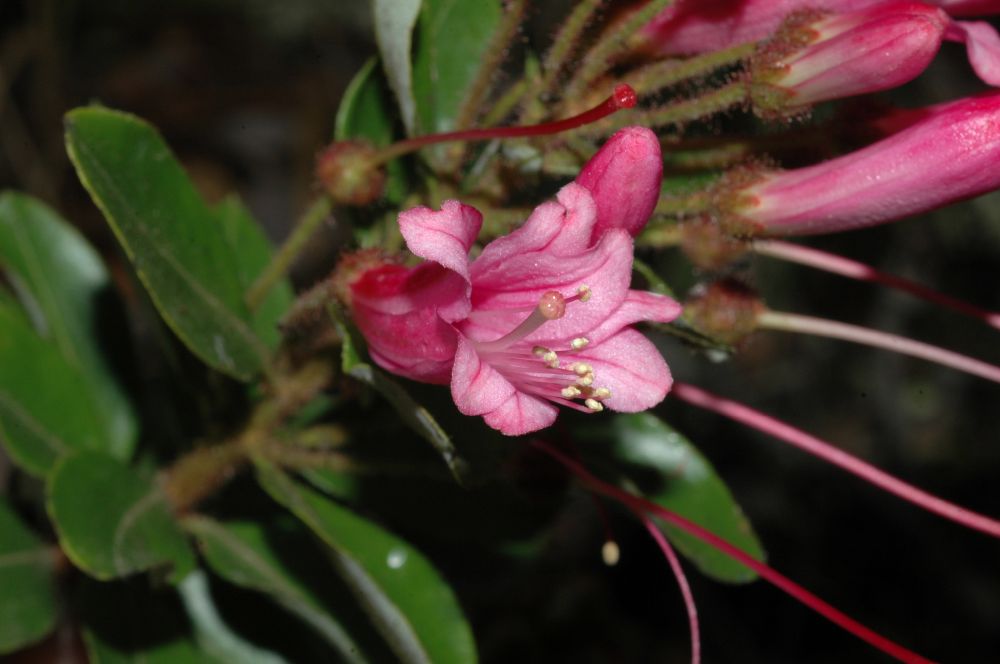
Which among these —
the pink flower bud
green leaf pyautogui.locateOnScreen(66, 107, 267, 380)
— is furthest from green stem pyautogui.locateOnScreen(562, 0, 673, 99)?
green leaf pyautogui.locateOnScreen(66, 107, 267, 380)

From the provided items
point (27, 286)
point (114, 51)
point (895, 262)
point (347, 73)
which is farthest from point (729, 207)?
point (114, 51)

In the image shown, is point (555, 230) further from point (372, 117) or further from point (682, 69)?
point (372, 117)

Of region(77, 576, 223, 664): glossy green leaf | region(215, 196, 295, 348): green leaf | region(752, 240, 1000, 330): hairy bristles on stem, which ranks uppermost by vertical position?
region(752, 240, 1000, 330): hairy bristles on stem

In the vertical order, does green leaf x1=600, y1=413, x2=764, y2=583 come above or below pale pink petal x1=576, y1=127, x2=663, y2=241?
below

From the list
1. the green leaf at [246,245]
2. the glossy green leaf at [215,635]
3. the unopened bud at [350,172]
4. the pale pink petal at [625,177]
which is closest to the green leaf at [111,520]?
the glossy green leaf at [215,635]

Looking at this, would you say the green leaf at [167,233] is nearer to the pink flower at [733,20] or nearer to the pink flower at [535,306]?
the pink flower at [535,306]

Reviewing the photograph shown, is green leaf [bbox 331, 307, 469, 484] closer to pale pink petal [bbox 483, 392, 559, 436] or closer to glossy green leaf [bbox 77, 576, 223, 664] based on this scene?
pale pink petal [bbox 483, 392, 559, 436]

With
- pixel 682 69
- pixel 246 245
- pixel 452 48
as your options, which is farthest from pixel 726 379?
pixel 682 69
